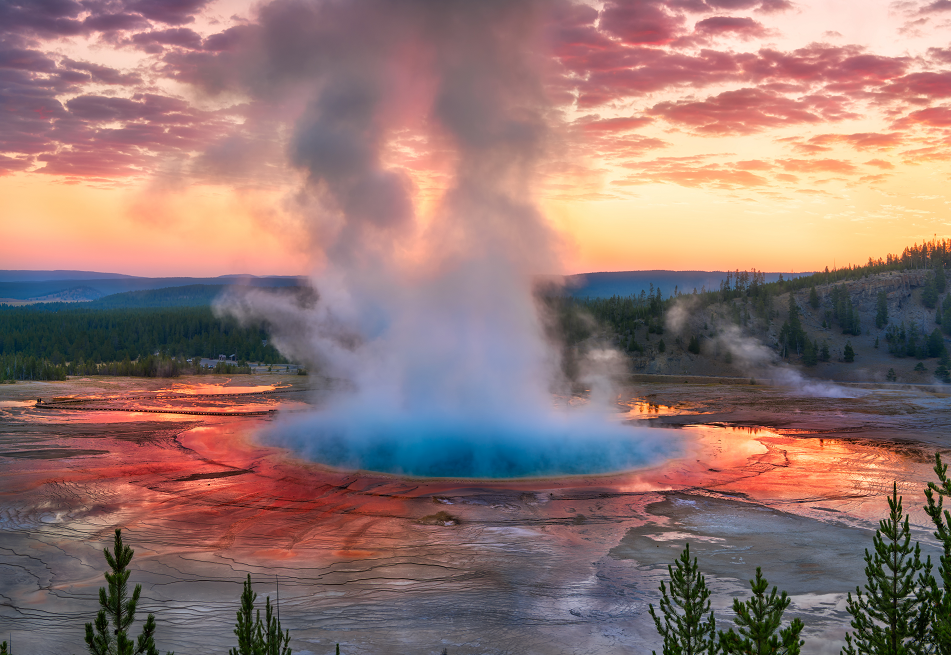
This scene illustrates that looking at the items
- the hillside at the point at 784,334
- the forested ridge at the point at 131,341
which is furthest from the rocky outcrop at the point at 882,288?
the forested ridge at the point at 131,341

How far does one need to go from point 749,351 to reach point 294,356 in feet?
149

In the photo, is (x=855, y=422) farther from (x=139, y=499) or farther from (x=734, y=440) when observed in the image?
(x=139, y=499)

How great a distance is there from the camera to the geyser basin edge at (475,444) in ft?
61.9

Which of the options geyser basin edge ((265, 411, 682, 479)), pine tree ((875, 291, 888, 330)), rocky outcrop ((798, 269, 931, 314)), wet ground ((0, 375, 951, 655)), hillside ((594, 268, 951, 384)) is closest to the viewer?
wet ground ((0, 375, 951, 655))

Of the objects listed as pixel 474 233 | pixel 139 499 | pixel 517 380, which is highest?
pixel 474 233

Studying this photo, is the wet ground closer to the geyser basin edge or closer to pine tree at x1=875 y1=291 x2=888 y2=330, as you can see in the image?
the geyser basin edge

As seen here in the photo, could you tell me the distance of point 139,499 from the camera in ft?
50.1

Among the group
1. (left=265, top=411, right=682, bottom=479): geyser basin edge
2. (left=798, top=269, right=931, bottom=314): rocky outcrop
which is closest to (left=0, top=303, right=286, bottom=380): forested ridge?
(left=265, top=411, right=682, bottom=479): geyser basin edge

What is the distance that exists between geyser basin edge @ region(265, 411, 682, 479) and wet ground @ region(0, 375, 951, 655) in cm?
102

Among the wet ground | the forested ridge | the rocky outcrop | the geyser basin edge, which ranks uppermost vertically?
the rocky outcrop

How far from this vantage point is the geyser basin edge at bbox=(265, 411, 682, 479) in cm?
1886

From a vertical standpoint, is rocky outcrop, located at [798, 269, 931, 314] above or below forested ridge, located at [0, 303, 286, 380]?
above

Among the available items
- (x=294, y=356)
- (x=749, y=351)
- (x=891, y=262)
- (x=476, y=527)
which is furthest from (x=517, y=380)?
(x=891, y=262)

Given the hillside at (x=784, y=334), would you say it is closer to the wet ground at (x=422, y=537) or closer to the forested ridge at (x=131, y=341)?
the wet ground at (x=422, y=537)
